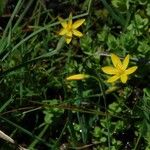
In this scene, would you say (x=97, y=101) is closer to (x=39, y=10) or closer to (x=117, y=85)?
(x=117, y=85)

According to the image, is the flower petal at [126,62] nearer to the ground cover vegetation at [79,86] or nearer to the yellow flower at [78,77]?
the ground cover vegetation at [79,86]

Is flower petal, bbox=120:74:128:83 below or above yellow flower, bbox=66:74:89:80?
below

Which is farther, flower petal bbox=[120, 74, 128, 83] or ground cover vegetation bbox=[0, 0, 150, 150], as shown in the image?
ground cover vegetation bbox=[0, 0, 150, 150]

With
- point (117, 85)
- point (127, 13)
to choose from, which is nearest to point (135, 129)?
point (117, 85)

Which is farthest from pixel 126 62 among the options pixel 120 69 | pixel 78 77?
pixel 78 77

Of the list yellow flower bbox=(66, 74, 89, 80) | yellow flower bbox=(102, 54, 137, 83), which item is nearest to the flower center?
yellow flower bbox=(102, 54, 137, 83)

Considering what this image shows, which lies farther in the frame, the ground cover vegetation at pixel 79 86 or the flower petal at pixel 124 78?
the ground cover vegetation at pixel 79 86

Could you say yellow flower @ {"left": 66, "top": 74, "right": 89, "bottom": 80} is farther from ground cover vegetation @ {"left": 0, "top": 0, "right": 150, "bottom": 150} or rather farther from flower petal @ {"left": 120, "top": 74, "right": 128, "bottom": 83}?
flower petal @ {"left": 120, "top": 74, "right": 128, "bottom": 83}

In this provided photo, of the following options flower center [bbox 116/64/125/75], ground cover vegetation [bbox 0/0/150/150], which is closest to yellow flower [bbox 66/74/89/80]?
ground cover vegetation [bbox 0/0/150/150]

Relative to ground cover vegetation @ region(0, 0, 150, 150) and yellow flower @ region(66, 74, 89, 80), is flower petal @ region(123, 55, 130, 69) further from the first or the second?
yellow flower @ region(66, 74, 89, 80)

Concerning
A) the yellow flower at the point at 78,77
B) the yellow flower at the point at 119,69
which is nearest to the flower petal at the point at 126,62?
the yellow flower at the point at 119,69
